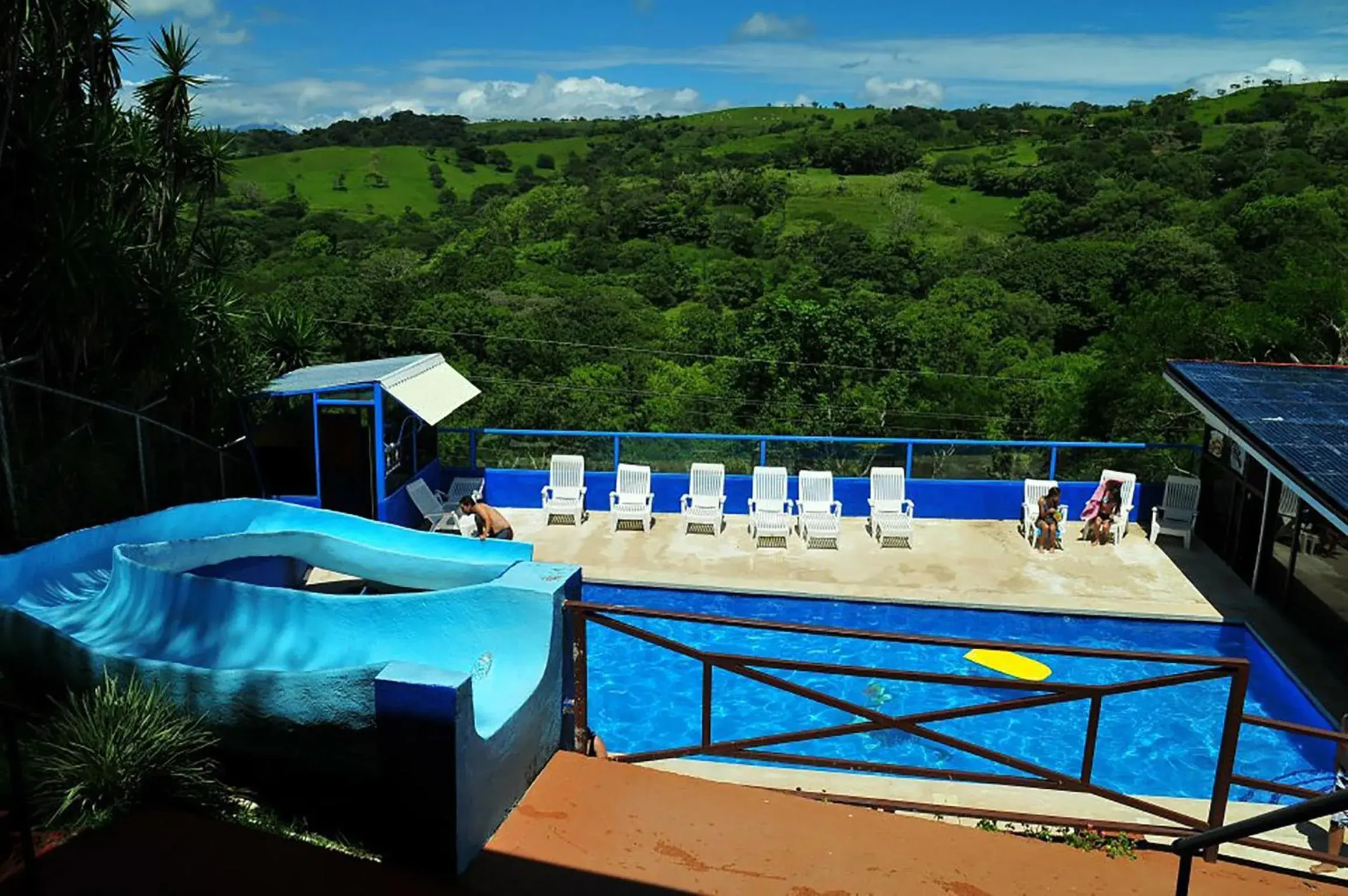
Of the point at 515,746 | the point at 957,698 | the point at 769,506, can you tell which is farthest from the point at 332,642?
the point at 769,506

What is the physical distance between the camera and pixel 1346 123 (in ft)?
256

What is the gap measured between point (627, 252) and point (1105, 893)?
62655mm

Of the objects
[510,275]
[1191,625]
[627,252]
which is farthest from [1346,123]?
[1191,625]

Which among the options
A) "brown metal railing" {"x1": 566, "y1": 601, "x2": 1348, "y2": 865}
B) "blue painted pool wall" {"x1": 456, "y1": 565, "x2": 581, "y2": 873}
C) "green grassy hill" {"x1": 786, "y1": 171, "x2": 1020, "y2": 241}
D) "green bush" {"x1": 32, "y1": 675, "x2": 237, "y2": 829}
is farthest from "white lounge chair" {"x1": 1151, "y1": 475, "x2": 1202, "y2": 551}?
"green grassy hill" {"x1": 786, "y1": 171, "x2": 1020, "y2": 241}

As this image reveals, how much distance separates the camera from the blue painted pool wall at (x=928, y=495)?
1438 cm

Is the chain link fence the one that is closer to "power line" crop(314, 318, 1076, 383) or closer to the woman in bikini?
the woman in bikini

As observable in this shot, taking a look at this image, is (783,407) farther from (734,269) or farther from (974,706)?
(734,269)

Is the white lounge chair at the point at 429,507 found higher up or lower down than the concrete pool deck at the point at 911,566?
higher up

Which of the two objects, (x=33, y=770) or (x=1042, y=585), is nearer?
(x=33, y=770)

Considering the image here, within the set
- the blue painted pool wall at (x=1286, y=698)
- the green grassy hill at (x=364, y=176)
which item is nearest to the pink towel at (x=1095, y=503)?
the blue painted pool wall at (x=1286, y=698)

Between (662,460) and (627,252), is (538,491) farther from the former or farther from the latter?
(627,252)

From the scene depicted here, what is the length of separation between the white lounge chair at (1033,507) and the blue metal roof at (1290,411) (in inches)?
83.6

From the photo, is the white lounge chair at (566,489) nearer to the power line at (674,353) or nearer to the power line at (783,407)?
the power line at (783,407)

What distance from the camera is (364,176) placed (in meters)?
101
